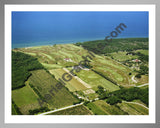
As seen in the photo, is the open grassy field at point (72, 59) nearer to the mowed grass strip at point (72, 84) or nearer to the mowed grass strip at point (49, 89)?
the mowed grass strip at point (72, 84)

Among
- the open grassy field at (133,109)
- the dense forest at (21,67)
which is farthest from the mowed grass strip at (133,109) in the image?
the dense forest at (21,67)

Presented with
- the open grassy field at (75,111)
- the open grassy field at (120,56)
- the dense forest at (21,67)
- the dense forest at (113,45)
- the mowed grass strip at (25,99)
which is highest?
the dense forest at (113,45)

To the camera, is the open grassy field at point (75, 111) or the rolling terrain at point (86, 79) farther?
the rolling terrain at point (86, 79)

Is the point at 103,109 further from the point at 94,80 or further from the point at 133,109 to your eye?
the point at 94,80

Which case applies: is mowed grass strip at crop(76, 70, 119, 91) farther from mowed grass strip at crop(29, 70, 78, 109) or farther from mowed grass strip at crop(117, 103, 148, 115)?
mowed grass strip at crop(29, 70, 78, 109)

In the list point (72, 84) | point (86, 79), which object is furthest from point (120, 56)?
point (72, 84)

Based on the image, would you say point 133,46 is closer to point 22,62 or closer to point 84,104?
point 84,104
